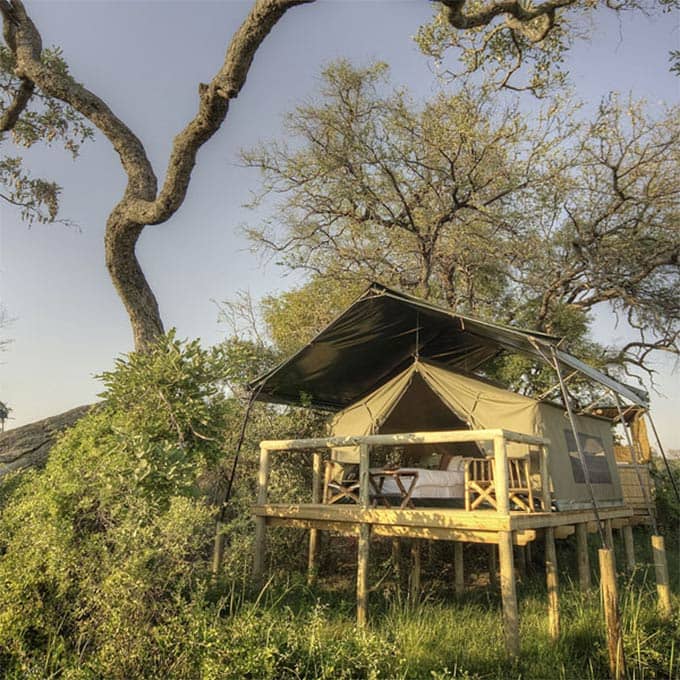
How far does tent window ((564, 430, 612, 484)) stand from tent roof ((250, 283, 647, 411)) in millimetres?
865

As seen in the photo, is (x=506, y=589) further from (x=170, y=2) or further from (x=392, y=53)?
(x=392, y=53)

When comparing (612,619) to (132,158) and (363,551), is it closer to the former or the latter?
(363,551)

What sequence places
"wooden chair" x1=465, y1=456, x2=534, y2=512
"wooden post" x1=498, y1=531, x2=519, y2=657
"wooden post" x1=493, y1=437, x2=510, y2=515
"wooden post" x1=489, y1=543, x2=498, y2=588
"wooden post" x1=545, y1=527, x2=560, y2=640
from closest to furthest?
1. "wooden post" x1=498, y1=531, x2=519, y2=657
2. "wooden post" x1=493, y1=437, x2=510, y2=515
3. "wooden post" x1=545, y1=527, x2=560, y2=640
4. "wooden chair" x1=465, y1=456, x2=534, y2=512
5. "wooden post" x1=489, y1=543, x2=498, y2=588

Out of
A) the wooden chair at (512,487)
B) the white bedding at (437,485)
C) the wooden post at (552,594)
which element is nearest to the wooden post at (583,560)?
the wooden chair at (512,487)

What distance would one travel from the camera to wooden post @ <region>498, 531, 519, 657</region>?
4715mm

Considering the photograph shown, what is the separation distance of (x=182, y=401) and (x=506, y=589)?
A: 10.7ft

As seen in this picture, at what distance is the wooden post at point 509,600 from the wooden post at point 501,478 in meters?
0.23

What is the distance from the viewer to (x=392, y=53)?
11242 millimetres

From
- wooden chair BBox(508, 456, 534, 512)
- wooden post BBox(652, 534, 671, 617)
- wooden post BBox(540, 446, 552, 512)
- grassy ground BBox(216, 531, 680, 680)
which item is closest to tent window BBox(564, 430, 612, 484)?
wooden chair BBox(508, 456, 534, 512)

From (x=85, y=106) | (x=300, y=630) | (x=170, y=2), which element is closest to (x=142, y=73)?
(x=170, y=2)

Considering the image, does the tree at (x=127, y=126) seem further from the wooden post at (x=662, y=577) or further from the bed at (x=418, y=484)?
the wooden post at (x=662, y=577)

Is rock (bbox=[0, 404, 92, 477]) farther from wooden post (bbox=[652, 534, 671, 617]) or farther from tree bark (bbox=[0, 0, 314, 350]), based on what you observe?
wooden post (bbox=[652, 534, 671, 617])

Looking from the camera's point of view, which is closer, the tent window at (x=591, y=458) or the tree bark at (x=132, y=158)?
the tree bark at (x=132, y=158)

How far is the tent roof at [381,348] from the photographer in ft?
21.5
